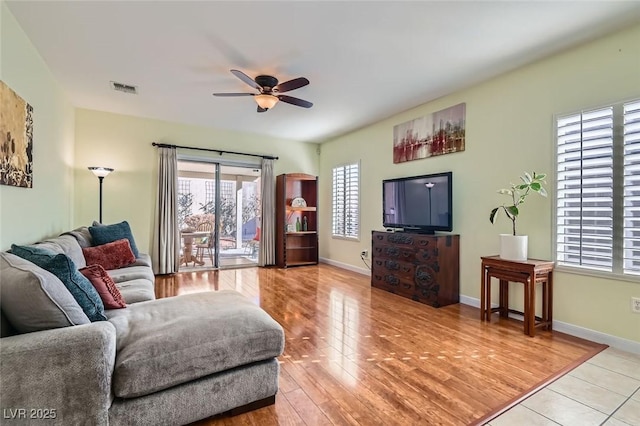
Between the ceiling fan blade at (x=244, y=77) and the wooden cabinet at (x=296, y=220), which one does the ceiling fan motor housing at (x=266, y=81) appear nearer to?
the ceiling fan blade at (x=244, y=77)

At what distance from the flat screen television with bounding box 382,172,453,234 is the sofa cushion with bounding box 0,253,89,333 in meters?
3.70

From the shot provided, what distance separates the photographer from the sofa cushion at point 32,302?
128cm

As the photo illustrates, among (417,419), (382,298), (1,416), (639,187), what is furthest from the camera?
(382,298)

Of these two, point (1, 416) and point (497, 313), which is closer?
point (1, 416)

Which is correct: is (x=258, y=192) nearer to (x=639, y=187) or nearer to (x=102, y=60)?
(x=102, y=60)

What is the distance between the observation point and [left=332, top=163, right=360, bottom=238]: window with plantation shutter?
18.7ft

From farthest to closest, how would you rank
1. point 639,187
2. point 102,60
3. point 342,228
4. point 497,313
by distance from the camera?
point 342,228
point 497,313
point 102,60
point 639,187

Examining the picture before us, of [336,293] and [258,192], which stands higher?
[258,192]

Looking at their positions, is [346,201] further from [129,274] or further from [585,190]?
[129,274]

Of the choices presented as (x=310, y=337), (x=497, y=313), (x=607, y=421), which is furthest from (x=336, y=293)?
(x=607, y=421)

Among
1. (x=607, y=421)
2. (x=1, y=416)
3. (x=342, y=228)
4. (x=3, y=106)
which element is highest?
(x=3, y=106)

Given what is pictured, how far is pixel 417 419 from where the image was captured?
5.39 ft

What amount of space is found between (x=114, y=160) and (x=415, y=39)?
492cm

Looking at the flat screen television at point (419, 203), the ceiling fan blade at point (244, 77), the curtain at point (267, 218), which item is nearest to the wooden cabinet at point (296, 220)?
the curtain at point (267, 218)
